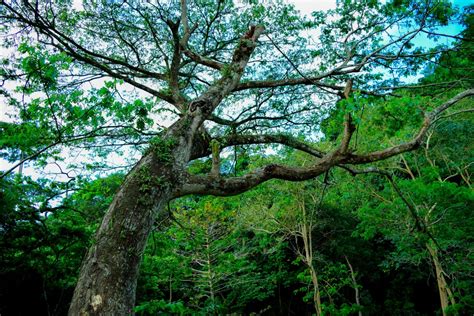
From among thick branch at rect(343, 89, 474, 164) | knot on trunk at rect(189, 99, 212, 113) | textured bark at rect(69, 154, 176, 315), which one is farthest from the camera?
thick branch at rect(343, 89, 474, 164)

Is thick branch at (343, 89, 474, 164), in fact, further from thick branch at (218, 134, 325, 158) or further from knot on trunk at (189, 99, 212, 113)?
knot on trunk at (189, 99, 212, 113)

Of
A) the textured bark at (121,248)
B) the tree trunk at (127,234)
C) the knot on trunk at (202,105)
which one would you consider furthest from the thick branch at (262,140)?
the textured bark at (121,248)

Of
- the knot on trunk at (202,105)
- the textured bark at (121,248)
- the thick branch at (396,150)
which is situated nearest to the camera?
the textured bark at (121,248)

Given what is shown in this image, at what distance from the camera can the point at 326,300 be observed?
14.5 metres

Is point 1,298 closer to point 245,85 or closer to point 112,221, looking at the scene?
point 112,221

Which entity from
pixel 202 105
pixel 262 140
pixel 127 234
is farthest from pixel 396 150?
pixel 127 234

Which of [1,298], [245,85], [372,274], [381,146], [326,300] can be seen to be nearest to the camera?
[245,85]

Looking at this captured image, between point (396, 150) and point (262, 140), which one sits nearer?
point (396, 150)

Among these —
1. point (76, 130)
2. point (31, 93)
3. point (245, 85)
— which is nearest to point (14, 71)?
point (31, 93)

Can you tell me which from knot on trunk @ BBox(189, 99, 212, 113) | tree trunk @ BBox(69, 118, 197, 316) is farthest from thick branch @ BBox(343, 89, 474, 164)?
tree trunk @ BBox(69, 118, 197, 316)

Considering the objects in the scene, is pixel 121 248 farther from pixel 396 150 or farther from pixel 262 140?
pixel 396 150

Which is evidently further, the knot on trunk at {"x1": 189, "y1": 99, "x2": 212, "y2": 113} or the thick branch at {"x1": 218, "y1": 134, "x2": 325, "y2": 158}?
the thick branch at {"x1": 218, "y1": 134, "x2": 325, "y2": 158}

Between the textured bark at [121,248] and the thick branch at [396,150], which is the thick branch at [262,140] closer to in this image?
the thick branch at [396,150]

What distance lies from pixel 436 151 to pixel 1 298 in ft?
42.0
